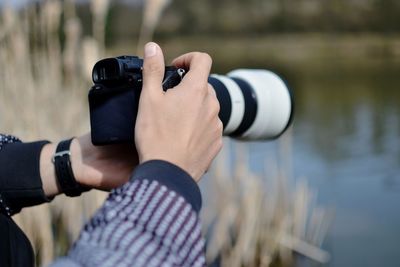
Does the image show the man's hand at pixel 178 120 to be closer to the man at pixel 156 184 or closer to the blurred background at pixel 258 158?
the man at pixel 156 184

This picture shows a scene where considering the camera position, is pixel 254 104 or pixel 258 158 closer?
pixel 254 104

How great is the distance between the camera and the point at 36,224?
183 centimetres

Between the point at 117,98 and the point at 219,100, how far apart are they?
154mm

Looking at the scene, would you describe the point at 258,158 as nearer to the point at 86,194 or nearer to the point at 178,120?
the point at 86,194

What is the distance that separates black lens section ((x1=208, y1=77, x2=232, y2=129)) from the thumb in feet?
0.64

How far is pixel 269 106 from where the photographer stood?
3.08 feet

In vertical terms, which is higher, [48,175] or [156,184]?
[156,184]

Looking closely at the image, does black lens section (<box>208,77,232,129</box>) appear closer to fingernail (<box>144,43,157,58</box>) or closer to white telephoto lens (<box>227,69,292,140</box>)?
white telephoto lens (<box>227,69,292,140</box>)

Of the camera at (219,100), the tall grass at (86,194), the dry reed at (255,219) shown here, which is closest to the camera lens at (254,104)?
the camera at (219,100)

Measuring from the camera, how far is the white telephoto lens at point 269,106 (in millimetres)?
935

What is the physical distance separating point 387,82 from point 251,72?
620 cm

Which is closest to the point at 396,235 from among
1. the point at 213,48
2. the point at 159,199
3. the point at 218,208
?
the point at 218,208

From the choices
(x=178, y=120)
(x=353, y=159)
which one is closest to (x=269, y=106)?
(x=178, y=120)

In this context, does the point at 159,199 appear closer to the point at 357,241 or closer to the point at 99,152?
the point at 99,152
